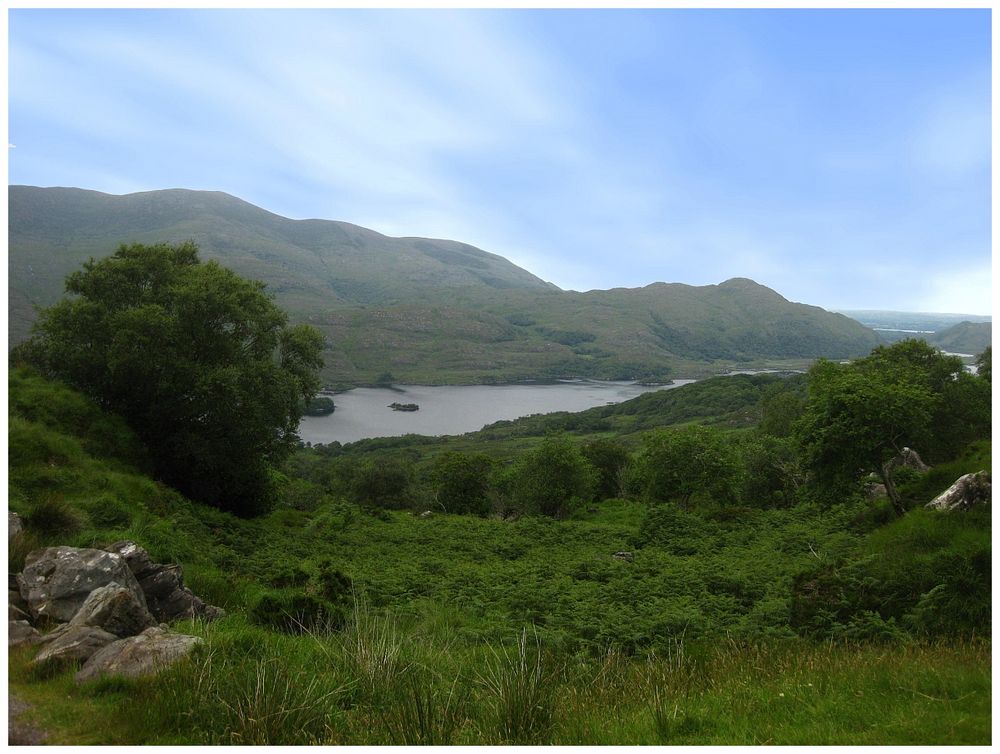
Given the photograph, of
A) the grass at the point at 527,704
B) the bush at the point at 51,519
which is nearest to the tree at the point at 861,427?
the grass at the point at 527,704

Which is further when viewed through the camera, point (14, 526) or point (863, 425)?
point (863, 425)

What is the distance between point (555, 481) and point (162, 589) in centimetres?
3768

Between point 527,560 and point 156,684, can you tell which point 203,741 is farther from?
point 527,560

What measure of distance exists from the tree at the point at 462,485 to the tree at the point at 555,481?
264 inches

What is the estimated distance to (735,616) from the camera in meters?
11.2

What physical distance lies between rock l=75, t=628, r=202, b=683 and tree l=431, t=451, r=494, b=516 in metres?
44.8

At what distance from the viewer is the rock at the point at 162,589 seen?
9242 millimetres

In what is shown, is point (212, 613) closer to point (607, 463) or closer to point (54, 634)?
point (54, 634)

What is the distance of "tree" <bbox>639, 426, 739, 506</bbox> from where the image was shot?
39500 millimetres

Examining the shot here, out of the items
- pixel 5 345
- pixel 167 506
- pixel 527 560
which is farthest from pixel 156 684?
pixel 527 560

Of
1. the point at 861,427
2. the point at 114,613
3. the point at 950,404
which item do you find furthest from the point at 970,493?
the point at 950,404

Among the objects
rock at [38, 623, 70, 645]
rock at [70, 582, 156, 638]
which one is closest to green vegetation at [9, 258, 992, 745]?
rock at [38, 623, 70, 645]

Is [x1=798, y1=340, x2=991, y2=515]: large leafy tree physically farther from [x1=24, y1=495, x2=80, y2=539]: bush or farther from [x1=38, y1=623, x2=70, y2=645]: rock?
[x1=24, y1=495, x2=80, y2=539]: bush

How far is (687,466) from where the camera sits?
40.0m
